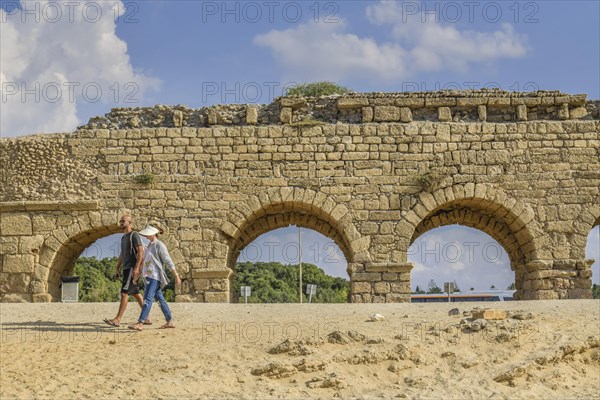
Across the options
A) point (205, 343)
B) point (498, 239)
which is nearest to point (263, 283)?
point (498, 239)

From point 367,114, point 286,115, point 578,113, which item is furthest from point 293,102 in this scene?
point 578,113

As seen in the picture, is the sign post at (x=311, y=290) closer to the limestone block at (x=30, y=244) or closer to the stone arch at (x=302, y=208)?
the stone arch at (x=302, y=208)

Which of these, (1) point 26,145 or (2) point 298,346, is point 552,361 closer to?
(2) point 298,346

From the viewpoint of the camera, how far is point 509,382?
7375mm

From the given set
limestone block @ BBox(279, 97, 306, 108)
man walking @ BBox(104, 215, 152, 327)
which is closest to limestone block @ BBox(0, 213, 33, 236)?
limestone block @ BBox(279, 97, 306, 108)

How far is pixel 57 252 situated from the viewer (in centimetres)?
1365

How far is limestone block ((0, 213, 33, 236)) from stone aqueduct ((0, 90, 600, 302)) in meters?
0.03

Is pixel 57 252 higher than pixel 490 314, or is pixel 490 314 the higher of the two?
pixel 57 252

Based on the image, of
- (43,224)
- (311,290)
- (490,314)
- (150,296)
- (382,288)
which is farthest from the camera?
(311,290)

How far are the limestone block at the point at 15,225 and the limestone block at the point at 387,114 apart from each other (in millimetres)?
6730

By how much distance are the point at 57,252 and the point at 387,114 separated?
6.59 metres

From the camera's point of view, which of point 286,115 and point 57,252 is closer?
point 57,252

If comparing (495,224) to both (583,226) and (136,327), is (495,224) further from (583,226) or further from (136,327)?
(136,327)

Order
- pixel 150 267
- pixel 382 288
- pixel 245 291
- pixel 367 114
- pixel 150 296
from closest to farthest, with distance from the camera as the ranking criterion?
pixel 150 296, pixel 150 267, pixel 382 288, pixel 367 114, pixel 245 291
